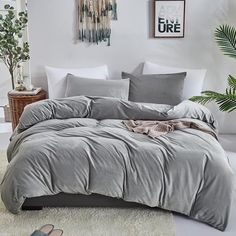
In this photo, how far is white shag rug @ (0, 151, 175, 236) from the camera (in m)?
2.59

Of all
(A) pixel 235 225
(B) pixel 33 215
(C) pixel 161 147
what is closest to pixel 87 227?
(B) pixel 33 215

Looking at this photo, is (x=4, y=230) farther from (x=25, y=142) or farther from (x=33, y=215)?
(x=25, y=142)

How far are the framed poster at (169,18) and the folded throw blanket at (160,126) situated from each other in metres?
1.52

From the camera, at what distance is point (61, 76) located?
4.46 m

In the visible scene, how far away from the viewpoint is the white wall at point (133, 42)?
4465 millimetres

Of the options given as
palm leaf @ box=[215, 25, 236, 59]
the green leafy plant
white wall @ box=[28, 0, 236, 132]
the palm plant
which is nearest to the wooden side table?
white wall @ box=[28, 0, 236, 132]

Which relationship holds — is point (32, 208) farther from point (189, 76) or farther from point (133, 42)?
point (133, 42)

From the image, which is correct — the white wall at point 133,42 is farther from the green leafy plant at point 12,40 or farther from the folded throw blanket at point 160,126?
the folded throw blanket at point 160,126

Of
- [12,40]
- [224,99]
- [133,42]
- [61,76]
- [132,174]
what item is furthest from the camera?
→ [12,40]

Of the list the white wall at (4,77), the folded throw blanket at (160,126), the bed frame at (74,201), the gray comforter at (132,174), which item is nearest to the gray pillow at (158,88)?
the folded throw blanket at (160,126)

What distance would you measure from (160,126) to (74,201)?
938 millimetres

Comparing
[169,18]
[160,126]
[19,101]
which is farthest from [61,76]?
[160,126]

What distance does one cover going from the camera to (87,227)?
265 cm

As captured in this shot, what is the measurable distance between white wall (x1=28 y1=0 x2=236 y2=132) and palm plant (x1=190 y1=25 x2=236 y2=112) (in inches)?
12.4
